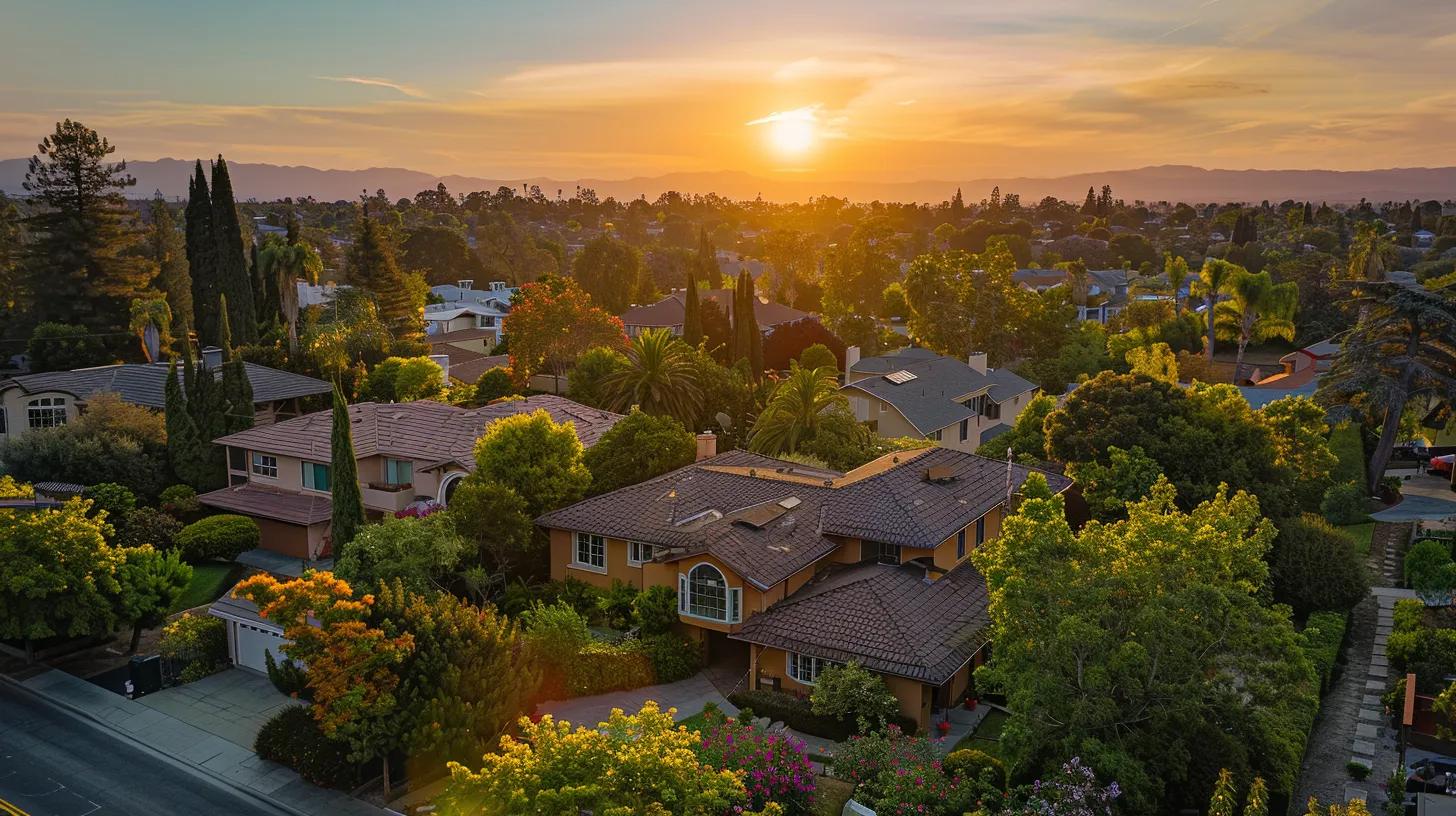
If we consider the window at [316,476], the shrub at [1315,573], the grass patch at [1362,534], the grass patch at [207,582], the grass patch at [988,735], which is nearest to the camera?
the grass patch at [988,735]

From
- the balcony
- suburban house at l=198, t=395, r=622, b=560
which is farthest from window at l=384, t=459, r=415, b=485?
the balcony

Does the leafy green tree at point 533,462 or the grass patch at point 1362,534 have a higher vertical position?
the leafy green tree at point 533,462

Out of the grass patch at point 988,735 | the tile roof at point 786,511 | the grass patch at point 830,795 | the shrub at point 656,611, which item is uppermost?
the tile roof at point 786,511

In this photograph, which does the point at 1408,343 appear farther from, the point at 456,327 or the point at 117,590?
the point at 456,327

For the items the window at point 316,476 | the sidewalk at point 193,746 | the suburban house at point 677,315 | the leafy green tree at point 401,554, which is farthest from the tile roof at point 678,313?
the sidewalk at point 193,746

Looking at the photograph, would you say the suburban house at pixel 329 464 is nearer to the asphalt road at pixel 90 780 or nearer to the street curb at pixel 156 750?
the street curb at pixel 156 750

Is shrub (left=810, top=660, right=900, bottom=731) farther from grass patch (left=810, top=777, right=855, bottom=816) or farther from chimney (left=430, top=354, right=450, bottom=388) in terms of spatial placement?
chimney (left=430, top=354, right=450, bottom=388)
